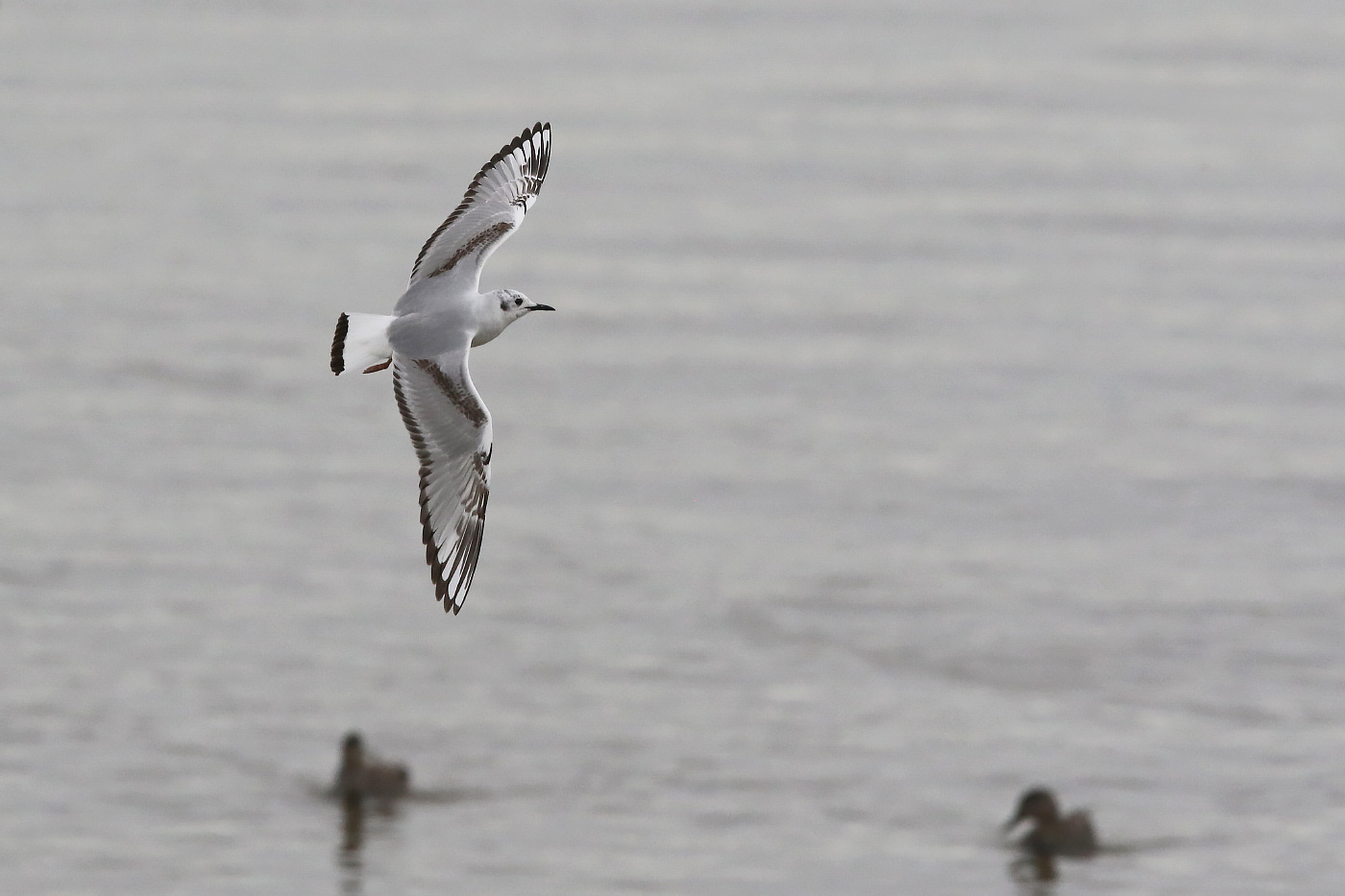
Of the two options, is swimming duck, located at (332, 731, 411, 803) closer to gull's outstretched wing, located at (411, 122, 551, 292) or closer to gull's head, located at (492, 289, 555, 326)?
gull's outstretched wing, located at (411, 122, 551, 292)

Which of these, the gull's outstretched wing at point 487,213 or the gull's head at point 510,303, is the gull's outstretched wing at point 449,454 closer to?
the gull's head at point 510,303

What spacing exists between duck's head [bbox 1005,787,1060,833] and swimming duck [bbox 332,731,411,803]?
8807mm

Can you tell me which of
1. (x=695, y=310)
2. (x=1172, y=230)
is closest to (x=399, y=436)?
(x=695, y=310)

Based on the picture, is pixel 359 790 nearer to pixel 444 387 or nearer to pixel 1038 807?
pixel 1038 807

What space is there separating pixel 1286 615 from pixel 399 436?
1647 centimetres

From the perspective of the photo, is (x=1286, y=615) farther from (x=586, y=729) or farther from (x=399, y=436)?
(x=399, y=436)

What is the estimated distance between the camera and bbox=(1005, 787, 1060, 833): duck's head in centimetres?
3509

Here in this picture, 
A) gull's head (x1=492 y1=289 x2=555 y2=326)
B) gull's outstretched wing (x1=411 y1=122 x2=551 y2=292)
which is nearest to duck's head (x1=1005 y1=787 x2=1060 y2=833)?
gull's outstretched wing (x1=411 y1=122 x2=551 y2=292)

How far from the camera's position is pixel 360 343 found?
12211mm

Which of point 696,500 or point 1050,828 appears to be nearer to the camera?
point 1050,828

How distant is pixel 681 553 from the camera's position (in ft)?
144

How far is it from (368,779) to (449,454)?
25.2m

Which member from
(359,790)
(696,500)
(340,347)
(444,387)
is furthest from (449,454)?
(696,500)

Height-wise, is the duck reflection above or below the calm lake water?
below
